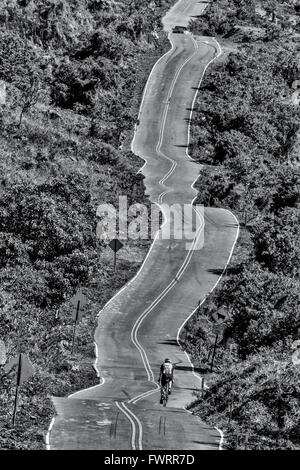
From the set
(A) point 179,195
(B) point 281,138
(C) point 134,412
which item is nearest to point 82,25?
(B) point 281,138

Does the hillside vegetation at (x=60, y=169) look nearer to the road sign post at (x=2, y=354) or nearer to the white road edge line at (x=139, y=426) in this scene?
the road sign post at (x=2, y=354)

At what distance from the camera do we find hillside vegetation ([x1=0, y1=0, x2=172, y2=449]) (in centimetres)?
4147

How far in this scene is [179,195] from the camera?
242 ft

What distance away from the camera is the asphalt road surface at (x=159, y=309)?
2834 centimetres

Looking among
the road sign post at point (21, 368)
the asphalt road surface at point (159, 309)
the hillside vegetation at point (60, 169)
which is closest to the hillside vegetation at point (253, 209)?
the asphalt road surface at point (159, 309)

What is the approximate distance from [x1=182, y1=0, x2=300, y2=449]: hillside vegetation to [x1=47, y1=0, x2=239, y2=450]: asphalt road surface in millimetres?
1278

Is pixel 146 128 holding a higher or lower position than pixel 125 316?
higher

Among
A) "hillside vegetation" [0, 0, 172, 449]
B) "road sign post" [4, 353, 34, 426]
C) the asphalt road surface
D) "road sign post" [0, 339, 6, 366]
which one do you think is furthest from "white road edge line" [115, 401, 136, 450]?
"road sign post" [0, 339, 6, 366]

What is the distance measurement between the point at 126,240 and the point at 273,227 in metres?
10.7

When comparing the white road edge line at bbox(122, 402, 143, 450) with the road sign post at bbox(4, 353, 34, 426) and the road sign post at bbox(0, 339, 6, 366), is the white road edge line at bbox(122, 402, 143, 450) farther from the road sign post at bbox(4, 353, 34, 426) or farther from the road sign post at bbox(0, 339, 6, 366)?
the road sign post at bbox(0, 339, 6, 366)

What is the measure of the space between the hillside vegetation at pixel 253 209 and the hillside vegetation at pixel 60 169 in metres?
6.64

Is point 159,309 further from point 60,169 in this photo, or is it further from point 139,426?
point 139,426

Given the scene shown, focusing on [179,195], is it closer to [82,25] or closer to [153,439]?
[82,25]

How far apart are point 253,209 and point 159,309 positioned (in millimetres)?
22359
